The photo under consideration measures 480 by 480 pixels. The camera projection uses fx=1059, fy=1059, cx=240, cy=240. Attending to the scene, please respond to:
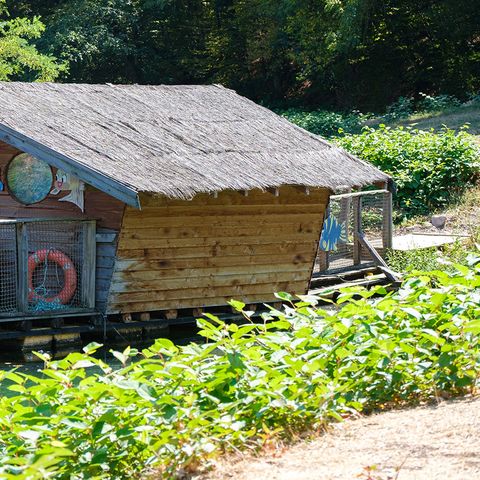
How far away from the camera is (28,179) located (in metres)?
15.6

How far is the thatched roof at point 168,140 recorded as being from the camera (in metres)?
14.0

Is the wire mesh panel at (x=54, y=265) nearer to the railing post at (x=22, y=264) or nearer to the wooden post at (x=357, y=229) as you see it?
the railing post at (x=22, y=264)

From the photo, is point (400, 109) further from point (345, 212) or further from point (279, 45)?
point (345, 212)

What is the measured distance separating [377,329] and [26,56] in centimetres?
2225

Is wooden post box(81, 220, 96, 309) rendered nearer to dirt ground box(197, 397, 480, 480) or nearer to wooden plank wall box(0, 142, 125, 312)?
wooden plank wall box(0, 142, 125, 312)

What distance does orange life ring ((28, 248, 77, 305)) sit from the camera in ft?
46.8

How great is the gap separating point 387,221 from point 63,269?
23.3 ft

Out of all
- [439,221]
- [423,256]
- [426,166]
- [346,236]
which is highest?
[426,166]

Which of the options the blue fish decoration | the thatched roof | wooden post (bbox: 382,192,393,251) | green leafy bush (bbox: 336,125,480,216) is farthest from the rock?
the thatched roof

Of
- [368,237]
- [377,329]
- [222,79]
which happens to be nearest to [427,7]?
[222,79]

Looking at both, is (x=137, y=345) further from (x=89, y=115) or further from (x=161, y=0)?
(x=161, y=0)

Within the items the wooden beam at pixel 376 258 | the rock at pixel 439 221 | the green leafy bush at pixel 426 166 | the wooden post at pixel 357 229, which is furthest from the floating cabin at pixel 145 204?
the green leafy bush at pixel 426 166

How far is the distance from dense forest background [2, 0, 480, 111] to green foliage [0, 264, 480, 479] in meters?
29.3

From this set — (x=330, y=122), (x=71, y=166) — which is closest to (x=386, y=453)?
(x=71, y=166)
